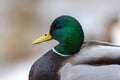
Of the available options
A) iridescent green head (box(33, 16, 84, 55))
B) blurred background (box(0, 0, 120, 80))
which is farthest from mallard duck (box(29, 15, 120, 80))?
blurred background (box(0, 0, 120, 80))

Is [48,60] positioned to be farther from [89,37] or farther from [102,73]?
[89,37]

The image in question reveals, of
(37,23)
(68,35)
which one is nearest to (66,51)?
(68,35)

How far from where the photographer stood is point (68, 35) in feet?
4.96

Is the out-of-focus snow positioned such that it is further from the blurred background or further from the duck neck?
the blurred background

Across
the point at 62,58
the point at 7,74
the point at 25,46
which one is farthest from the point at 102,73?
the point at 25,46

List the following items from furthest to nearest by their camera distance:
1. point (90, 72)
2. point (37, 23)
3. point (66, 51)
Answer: point (37, 23) → point (66, 51) → point (90, 72)

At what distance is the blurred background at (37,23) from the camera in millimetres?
2322

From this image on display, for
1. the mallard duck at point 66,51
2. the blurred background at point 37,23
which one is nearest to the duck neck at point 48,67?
the mallard duck at point 66,51

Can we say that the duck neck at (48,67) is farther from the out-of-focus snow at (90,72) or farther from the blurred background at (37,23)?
the blurred background at (37,23)

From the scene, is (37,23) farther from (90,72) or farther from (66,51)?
(90,72)

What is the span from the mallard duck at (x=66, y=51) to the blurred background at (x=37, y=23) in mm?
690

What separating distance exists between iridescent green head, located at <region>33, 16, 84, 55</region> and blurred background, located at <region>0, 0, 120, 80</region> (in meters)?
0.71

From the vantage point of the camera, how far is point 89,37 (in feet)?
7.77

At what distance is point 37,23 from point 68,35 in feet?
3.54
